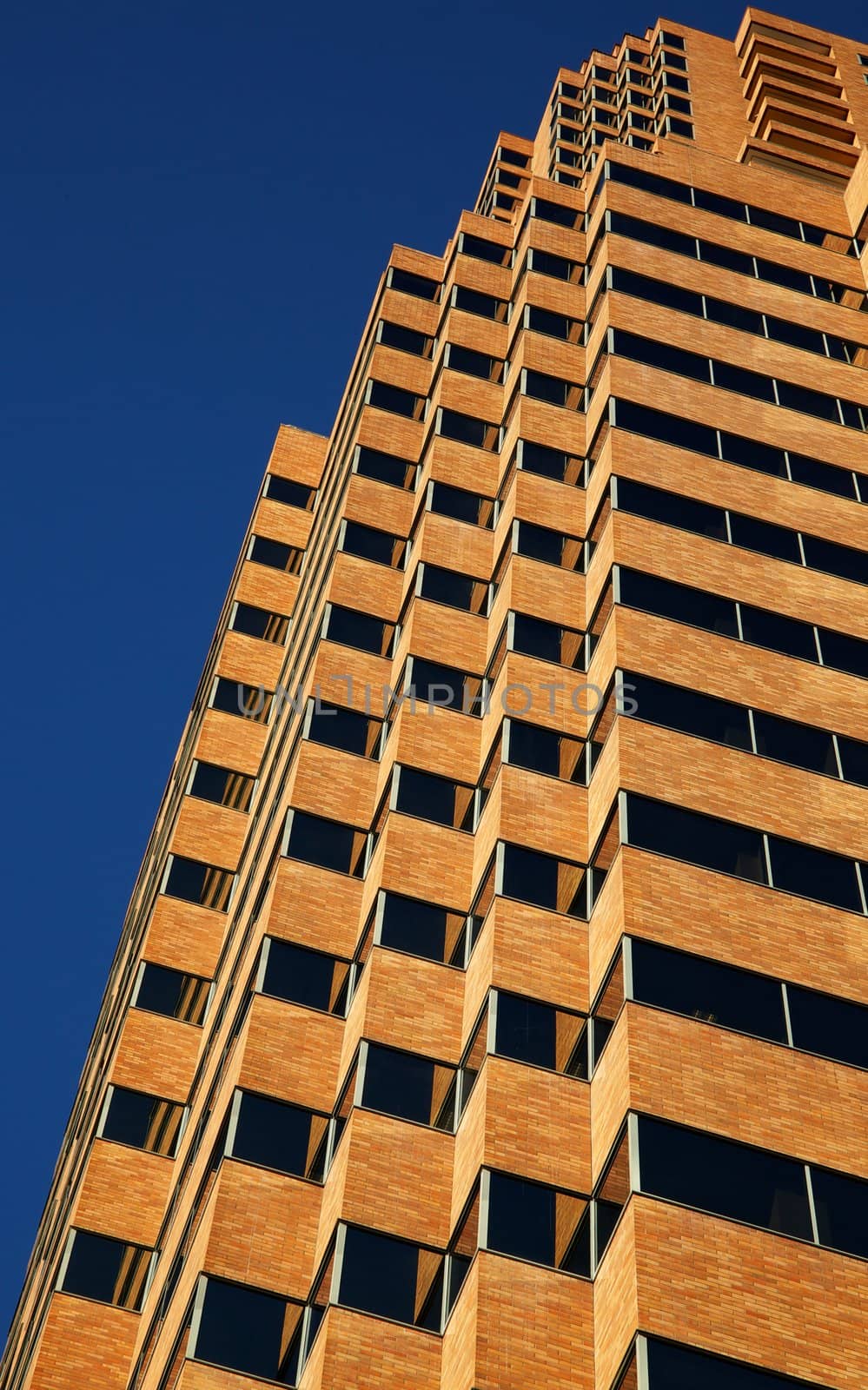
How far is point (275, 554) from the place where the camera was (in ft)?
201

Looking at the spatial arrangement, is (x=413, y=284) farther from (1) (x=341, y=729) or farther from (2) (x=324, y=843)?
(2) (x=324, y=843)

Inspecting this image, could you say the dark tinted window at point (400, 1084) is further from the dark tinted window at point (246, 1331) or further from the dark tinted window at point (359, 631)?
the dark tinted window at point (359, 631)

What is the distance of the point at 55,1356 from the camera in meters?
38.1

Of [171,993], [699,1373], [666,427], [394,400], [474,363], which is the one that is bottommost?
[699,1373]

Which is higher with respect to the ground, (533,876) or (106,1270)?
(533,876)

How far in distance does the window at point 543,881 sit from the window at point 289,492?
2852 centimetres

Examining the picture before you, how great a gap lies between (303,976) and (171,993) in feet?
33.9

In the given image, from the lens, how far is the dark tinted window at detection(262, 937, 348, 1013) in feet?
123

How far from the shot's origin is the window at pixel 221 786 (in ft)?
174

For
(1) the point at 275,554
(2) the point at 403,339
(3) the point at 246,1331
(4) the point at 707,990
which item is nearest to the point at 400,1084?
(3) the point at 246,1331

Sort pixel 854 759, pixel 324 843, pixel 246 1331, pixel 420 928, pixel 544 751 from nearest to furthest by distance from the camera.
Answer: pixel 246 1331, pixel 420 928, pixel 854 759, pixel 544 751, pixel 324 843

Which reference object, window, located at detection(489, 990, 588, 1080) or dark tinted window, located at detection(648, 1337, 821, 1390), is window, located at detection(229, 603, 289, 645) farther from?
dark tinted window, located at detection(648, 1337, 821, 1390)

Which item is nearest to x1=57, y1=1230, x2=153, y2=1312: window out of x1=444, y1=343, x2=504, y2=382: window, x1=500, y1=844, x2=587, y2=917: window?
x1=500, y1=844, x2=587, y2=917: window

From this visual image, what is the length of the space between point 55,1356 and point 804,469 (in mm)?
28550
